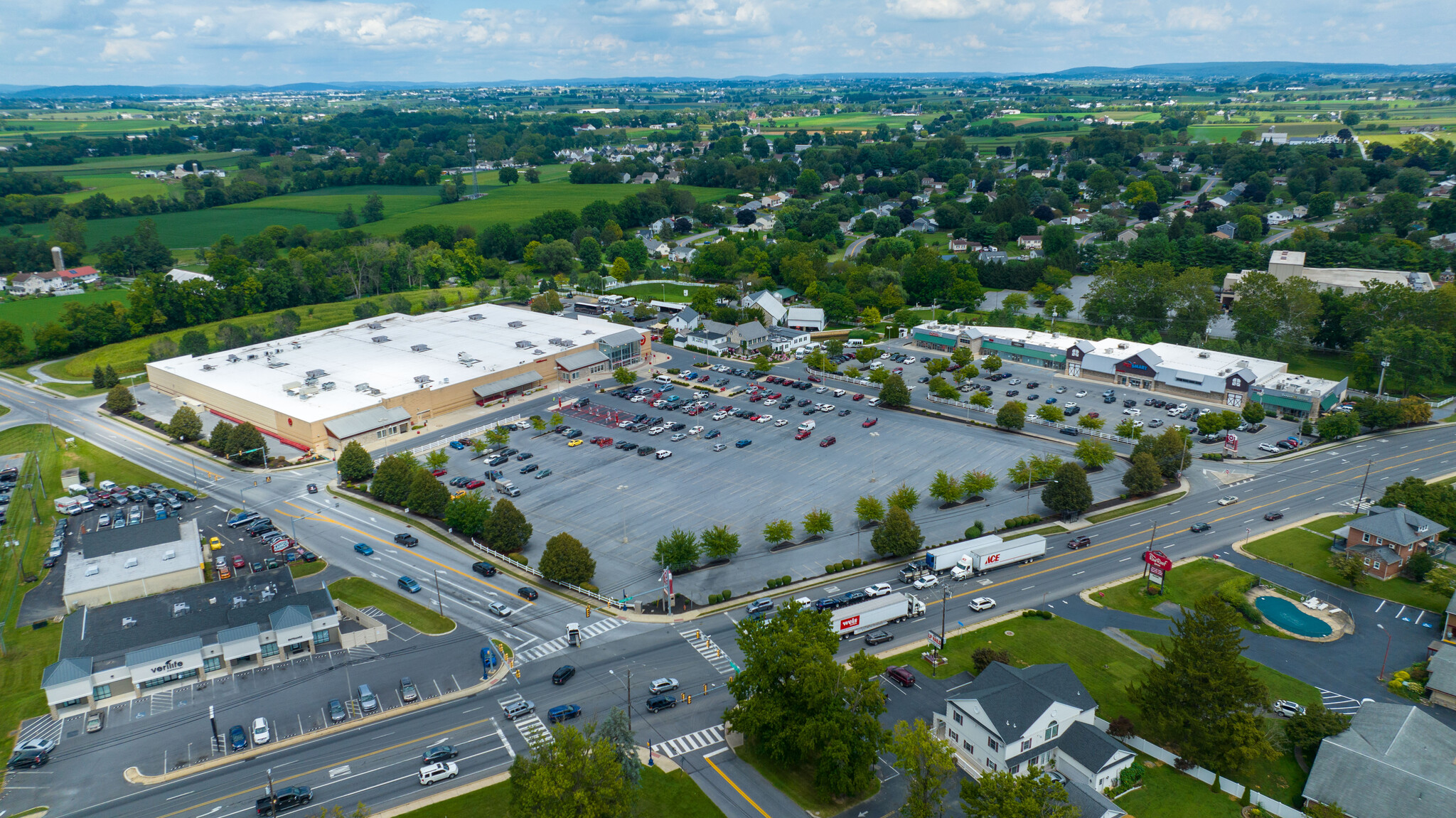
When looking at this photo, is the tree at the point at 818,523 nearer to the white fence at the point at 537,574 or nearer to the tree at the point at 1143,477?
the white fence at the point at 537,574

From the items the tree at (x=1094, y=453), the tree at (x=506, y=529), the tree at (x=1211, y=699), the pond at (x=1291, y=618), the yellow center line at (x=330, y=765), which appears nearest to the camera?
the tree at (x=1211, y=699)

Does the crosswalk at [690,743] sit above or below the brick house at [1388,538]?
below

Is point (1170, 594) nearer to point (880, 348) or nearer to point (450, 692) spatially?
point (450, 692)

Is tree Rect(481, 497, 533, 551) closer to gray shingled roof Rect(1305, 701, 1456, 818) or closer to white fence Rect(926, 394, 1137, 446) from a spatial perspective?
gray shingled roof Rect(1305, 701, 1456, 818)

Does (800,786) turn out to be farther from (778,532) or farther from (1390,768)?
(1390,768)

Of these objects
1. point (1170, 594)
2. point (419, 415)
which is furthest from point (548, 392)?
point (1170, 594)

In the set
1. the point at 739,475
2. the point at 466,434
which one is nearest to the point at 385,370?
the point at 466,434

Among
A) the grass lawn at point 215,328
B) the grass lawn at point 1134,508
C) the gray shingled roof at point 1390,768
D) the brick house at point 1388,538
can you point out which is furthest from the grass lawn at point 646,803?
the grass lawn at point 215,328
